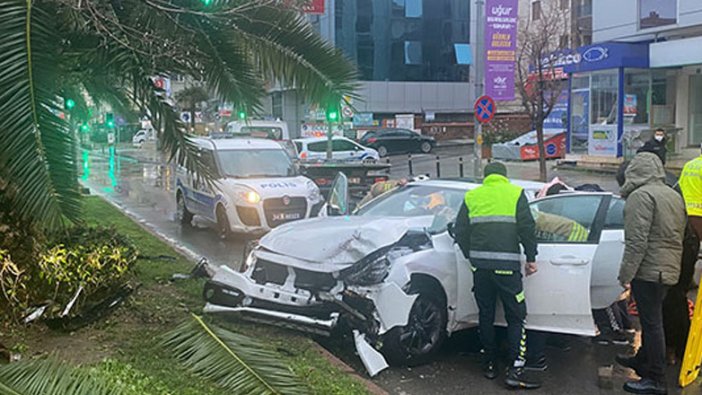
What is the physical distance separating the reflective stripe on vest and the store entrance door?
61.2ft

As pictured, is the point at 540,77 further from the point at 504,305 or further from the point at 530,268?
the point at 504,305

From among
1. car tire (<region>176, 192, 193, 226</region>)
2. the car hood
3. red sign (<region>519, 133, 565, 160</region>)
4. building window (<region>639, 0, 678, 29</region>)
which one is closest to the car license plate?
car tire (<region>176, 192, 193, 226</region>)

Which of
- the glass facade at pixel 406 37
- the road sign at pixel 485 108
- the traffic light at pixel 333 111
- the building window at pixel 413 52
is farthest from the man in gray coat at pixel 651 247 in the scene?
the building window at pixel 413 52

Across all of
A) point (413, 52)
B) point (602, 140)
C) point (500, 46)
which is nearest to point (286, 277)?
point (500, 46)

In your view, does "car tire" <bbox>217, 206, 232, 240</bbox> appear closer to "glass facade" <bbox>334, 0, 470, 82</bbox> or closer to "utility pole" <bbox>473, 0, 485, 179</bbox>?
"utility pole" <bbox>473, 0, 485, 179</bbox>

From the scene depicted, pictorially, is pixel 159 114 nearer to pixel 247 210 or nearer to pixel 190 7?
pixel 190 7

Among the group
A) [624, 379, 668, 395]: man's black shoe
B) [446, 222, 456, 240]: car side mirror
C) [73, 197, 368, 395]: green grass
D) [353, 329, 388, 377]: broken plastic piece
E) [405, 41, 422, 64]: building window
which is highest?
[405, 41, 422, 64]: building window

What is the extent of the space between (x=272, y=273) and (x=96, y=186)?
2030cm

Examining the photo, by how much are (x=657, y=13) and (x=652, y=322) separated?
21446mm

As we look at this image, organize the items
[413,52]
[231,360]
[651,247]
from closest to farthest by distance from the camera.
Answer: [231,360] → [651,247] → [413,52]

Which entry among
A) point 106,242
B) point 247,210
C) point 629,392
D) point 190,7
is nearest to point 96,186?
point 247,210

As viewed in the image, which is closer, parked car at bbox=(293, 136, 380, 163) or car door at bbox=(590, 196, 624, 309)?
car door at bbox=(590, 196, 624, 309)

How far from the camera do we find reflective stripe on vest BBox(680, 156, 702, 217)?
24.9ft

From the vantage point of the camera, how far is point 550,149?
1207 inches
